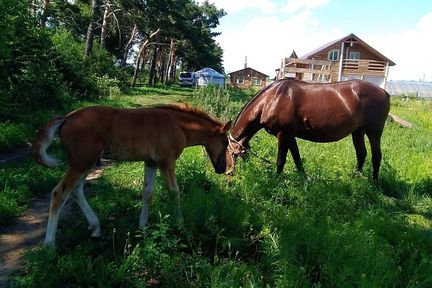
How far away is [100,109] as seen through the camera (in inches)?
173

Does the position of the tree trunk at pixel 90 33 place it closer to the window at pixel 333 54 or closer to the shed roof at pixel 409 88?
the window at pixel 333 54

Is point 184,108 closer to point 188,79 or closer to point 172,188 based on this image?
point 172,188

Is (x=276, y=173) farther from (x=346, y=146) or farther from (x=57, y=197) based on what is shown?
(x=346, y=146)

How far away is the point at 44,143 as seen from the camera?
407 centimetres

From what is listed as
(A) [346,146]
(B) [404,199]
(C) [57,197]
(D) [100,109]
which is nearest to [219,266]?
(C) [57,197]

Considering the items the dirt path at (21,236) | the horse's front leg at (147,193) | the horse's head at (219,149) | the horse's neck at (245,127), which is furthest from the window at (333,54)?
the horse's front leg at (147,193)

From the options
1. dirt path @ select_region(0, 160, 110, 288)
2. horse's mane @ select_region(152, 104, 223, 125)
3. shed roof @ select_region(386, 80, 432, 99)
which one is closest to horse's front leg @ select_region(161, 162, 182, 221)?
horse's mane @ select_region(152, 104, 223, 125)

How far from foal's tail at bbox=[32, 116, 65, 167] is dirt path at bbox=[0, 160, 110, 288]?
1.04 m

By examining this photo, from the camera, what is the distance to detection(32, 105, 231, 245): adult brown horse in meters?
4.12

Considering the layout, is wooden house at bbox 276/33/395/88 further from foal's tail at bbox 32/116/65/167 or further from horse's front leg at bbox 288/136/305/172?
foal's tail at bbox 32/116/65/167

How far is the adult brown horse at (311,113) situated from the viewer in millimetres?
7125

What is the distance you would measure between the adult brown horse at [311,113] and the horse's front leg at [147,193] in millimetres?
2578

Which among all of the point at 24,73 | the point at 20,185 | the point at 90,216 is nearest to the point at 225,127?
the point at 90,216

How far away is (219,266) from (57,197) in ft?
5.75
